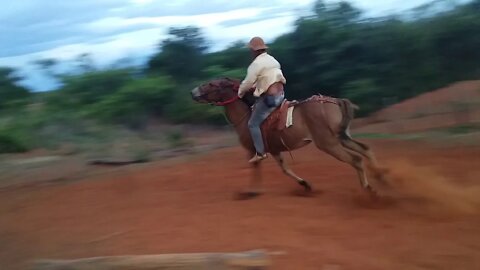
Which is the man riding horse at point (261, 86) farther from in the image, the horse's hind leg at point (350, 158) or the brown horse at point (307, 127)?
the horse's hind leg at point (350, 158)

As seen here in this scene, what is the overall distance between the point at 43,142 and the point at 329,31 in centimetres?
890

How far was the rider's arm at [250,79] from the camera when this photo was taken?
9.47 metres

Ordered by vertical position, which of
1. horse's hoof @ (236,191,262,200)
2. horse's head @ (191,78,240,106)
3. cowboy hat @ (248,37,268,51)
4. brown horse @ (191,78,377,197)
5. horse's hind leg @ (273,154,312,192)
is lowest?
horse's hoof @ (236,191,262,200)

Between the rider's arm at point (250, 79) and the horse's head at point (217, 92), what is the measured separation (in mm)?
293

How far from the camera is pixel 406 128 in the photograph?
16.4 metres

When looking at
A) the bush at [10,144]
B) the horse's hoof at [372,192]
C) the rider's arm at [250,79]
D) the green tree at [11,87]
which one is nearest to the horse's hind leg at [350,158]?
the horse's hoof at [372,192]

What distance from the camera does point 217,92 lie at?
33.0ft

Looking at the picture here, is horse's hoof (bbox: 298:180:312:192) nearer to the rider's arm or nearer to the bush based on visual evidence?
the rider's arm

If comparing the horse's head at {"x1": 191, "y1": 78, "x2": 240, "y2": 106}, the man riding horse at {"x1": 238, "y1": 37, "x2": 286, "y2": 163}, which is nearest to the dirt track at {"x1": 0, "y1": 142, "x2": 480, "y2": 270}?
the man riding horse at {"x1": 238, "y1": 37, "x2": 286, "y2": 163}

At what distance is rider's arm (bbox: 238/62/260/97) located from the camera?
373 inches

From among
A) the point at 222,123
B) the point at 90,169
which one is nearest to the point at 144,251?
the point at 90,169

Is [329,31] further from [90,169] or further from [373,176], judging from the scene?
[373,176]

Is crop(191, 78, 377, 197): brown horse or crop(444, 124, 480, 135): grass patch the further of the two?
crop(444, 124, 480, 135): grass patch

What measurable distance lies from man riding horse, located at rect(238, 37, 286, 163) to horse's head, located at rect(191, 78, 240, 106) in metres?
0.34
